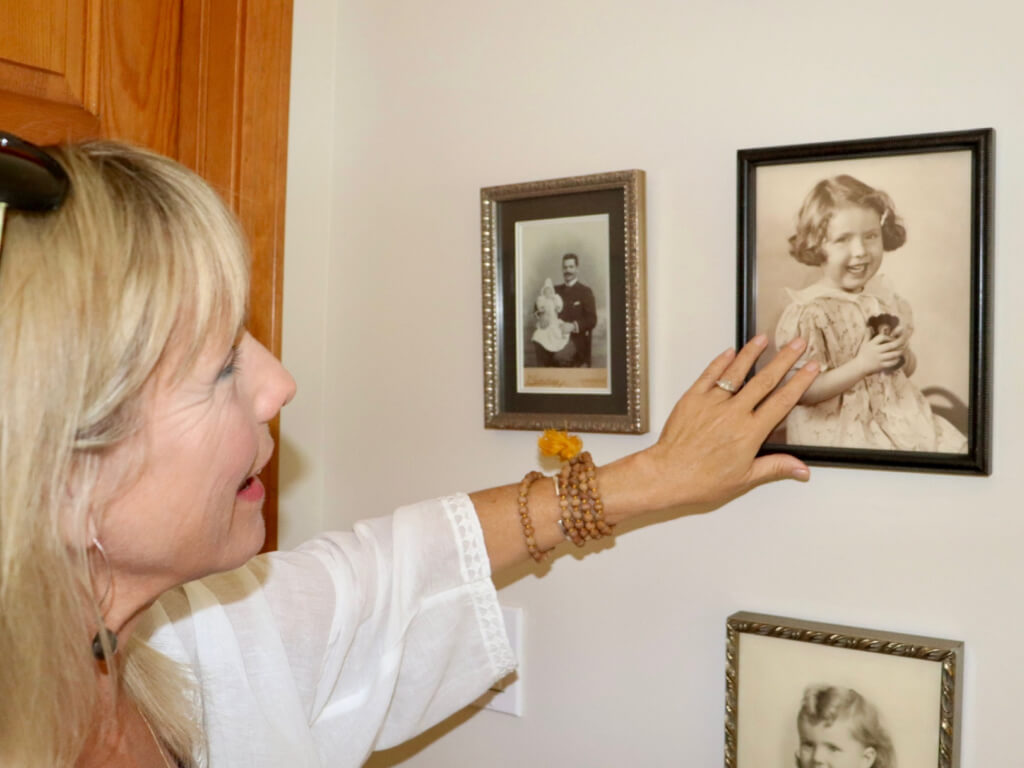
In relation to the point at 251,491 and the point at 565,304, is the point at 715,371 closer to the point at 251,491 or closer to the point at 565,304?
the point at 565,304

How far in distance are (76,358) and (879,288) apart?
738 mm

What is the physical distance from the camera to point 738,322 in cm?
110

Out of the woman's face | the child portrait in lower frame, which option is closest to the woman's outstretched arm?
the child portrait in lower frame

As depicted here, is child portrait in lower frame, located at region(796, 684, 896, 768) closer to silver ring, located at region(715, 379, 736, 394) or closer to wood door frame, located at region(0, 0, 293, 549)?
silver ring, located at region(715, 379, 736, 394)

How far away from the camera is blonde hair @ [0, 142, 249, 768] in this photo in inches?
29.1

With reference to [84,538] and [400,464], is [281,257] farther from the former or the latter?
[84,538]

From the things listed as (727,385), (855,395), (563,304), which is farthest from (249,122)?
(855,395)

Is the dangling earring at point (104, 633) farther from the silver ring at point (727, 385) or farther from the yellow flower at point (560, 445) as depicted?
the silver ring at point (727, 385)

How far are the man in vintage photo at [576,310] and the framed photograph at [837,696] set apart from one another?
13.5 inches

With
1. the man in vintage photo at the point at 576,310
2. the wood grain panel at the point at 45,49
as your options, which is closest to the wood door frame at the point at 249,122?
the wood grain panel at the point at 45,49

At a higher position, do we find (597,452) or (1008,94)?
(1008,94)

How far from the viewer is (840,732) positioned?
3.45ft

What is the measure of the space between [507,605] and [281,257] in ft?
1.83

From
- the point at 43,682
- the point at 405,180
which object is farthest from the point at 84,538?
the point at 405,180
